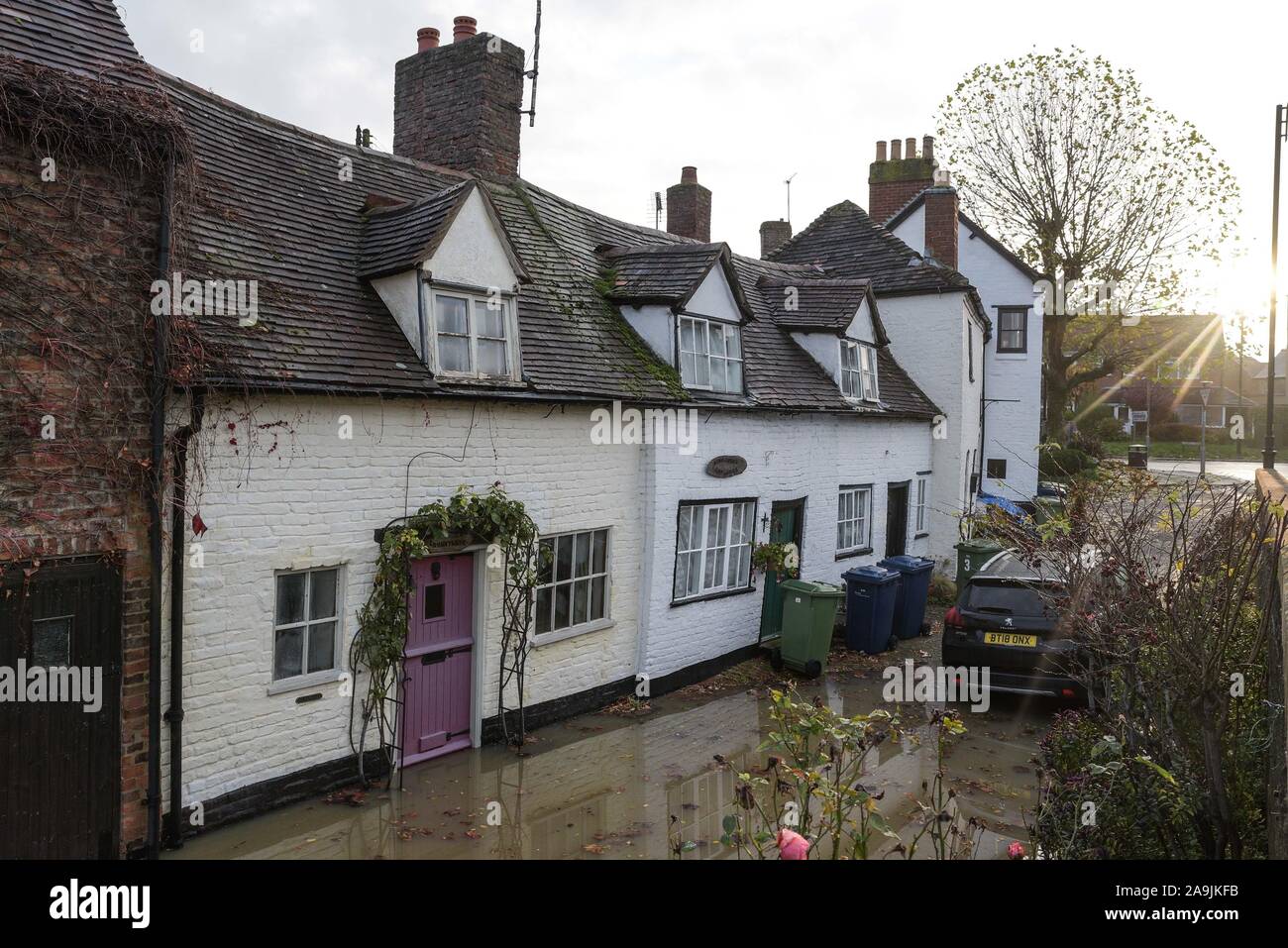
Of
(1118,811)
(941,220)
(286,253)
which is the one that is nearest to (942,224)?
(941,220)

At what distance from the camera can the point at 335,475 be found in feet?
27.1

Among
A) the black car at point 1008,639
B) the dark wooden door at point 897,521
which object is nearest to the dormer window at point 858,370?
the dark wooden door at point 897,521

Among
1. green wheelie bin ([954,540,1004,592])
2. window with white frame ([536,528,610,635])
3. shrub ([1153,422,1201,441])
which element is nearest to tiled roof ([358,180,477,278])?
window with white frame ([536,528,610,635])

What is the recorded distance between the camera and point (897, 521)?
1878cm

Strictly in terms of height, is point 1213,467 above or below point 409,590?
above

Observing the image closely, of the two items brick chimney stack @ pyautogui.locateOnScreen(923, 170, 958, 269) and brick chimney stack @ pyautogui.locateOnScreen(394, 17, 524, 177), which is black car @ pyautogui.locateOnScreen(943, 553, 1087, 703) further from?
brick chimney stack @ pyautogui.locateOnScreen(923, 170, 958, 269)

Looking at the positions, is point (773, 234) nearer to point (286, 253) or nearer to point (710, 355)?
point (710, 355)

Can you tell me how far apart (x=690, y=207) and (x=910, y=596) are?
32.5 feet

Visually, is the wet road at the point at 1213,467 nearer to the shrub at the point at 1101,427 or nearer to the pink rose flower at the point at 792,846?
the shrub at the point at 1101,427

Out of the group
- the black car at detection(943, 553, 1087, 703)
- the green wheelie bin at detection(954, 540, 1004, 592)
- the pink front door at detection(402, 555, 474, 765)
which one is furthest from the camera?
the green wheelie bin at detection(954, 540, 1004, 592)

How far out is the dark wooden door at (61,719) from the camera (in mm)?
6160

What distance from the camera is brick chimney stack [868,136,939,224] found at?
23.7m

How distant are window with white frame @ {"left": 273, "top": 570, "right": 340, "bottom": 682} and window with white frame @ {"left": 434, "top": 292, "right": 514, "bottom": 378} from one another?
250 centimetres

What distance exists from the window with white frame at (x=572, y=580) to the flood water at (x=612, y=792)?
1224 mm
